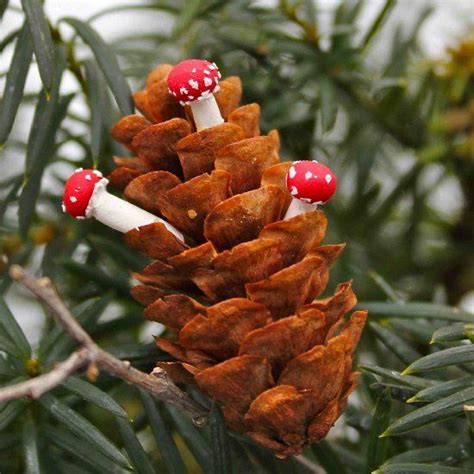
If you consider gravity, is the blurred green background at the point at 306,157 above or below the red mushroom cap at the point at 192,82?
below

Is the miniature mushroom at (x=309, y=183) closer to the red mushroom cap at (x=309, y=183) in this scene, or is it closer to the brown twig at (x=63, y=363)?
the red mushroom cap at (x=309, y=183)

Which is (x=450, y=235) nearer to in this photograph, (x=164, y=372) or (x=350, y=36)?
(x=350, y=36)

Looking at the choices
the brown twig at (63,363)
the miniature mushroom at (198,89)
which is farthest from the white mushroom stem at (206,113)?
the brown twig at (63,363)

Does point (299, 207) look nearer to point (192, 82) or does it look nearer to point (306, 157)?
point (192, 82)

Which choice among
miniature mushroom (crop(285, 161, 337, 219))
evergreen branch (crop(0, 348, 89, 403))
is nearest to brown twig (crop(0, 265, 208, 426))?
evergreen branch (crop(0, 348, 89, 403))

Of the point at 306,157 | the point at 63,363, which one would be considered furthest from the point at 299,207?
the point at 306,157

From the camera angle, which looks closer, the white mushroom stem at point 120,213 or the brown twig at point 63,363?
the brown twig at point 63,363

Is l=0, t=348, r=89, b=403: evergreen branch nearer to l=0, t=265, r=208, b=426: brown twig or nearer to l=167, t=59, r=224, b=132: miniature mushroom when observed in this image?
l=0, t=265, r=208, b=426: brown twig
